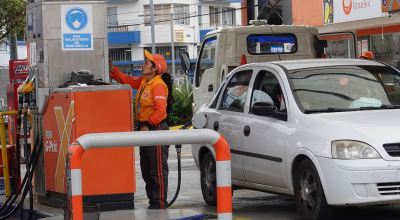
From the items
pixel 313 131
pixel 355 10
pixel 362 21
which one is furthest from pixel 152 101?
pixel 362 21

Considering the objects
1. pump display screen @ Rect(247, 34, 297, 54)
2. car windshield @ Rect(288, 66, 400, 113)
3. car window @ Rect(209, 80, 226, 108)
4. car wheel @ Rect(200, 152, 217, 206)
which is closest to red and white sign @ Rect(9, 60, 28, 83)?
pump display screen @ Rect(247, 34, 297, 54)

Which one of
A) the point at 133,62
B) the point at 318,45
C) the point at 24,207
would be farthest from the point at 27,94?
the point at 133,62

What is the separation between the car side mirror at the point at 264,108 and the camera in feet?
23.5

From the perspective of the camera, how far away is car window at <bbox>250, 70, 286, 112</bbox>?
24.6ft

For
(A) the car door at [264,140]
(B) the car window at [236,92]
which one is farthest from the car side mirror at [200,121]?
(A) the car door at [264,140]

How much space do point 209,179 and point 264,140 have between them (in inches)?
51.5

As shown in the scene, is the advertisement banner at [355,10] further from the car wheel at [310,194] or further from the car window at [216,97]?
the car wheel at [310,194]

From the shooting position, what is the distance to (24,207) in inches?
289

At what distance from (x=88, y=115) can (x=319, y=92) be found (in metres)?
2.45

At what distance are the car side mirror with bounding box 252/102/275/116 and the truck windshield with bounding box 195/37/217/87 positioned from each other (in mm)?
6443

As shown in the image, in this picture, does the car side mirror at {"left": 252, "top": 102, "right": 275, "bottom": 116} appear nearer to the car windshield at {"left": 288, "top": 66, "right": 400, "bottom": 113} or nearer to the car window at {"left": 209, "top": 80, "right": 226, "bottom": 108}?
the car windshield at {"left": 288, "top": 66, "right": 400, "bottom": 113}

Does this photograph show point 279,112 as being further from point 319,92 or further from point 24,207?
point 24,207

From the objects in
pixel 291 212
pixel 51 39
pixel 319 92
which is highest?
pixel 51 39

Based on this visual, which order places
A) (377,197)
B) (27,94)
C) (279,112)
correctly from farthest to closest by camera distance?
(27,94)
(279,112)
(377,197)
